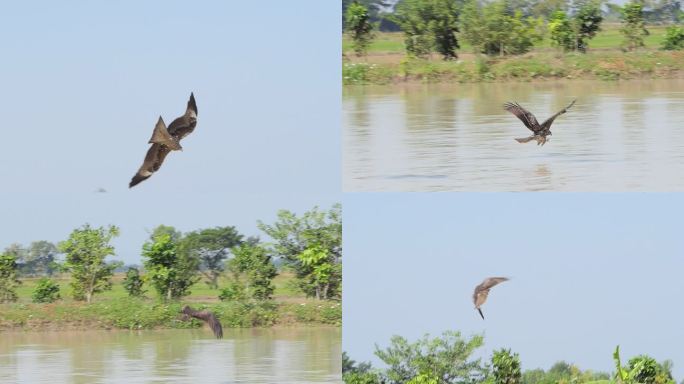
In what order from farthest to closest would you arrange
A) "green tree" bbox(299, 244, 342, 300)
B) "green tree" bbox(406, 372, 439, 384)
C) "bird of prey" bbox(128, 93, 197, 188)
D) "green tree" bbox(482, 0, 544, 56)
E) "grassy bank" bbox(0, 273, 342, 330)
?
"green tree" bbox(482, 0, 544, 56) < "green tree" bbox(299, 244, 342, 300) < "grassy bank" bbox(0, 273, 342, 330) < "green tree" bbox(406, 372, 439, 384) < "bird of prey" bbox(128, 93, 197, 188)

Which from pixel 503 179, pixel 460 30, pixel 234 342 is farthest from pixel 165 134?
pixel 460 30

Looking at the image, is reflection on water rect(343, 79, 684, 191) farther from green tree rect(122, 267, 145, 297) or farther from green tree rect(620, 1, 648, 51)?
green tree rect(122, 267, 145, 297)

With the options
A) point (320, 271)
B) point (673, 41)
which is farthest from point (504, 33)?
point (320, 271)

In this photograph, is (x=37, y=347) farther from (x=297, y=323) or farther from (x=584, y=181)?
(x=584, y=181)

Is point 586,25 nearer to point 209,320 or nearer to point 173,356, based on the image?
point 173,356

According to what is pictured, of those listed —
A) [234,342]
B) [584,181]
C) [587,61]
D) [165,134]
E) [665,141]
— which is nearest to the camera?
[165,134]

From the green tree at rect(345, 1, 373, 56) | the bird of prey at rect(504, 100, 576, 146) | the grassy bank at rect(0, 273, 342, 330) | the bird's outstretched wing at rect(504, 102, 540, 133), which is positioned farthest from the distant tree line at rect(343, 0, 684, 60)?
the bird's outstretched wing at rect(504, 102, 540, 133)
